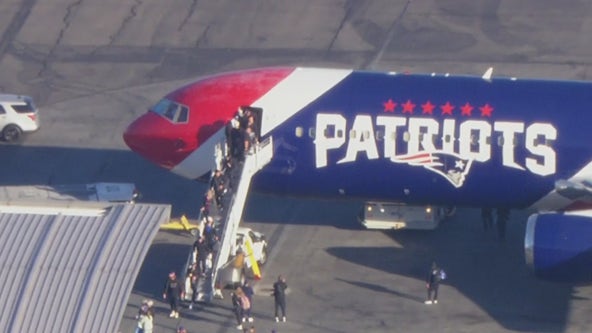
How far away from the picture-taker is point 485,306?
4909 cm

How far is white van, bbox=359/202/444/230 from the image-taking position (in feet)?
177

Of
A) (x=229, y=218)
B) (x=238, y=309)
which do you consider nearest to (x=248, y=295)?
(x=238, y=309)

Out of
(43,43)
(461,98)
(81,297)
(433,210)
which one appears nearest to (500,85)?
(461,98)

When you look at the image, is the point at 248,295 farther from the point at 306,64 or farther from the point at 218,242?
the point at 306,64

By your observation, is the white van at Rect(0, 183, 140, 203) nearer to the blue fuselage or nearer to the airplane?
the airplane

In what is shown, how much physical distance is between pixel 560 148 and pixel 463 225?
19.2 feet

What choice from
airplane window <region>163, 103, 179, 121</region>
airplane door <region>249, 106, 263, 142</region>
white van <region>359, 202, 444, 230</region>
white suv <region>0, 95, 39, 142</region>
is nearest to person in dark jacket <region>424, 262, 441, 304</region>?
white van <region>359, 202, 444, 230</region>

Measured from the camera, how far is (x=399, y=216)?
5391cm

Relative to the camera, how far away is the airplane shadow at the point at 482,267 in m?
48.7

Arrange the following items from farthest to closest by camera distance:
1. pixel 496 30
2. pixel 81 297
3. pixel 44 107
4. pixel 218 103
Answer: pixel 496 30 < pixel 44 107 < pixel 218 103 < pixel 81 297

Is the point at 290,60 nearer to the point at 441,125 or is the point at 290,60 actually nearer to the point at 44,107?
the point at 44,107

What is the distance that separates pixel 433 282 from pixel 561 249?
12.8 ft

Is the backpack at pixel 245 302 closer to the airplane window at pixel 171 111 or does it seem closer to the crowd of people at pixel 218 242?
the crowd of people at pixel 218 242

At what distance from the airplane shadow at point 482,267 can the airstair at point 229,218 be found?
3.99 metres
